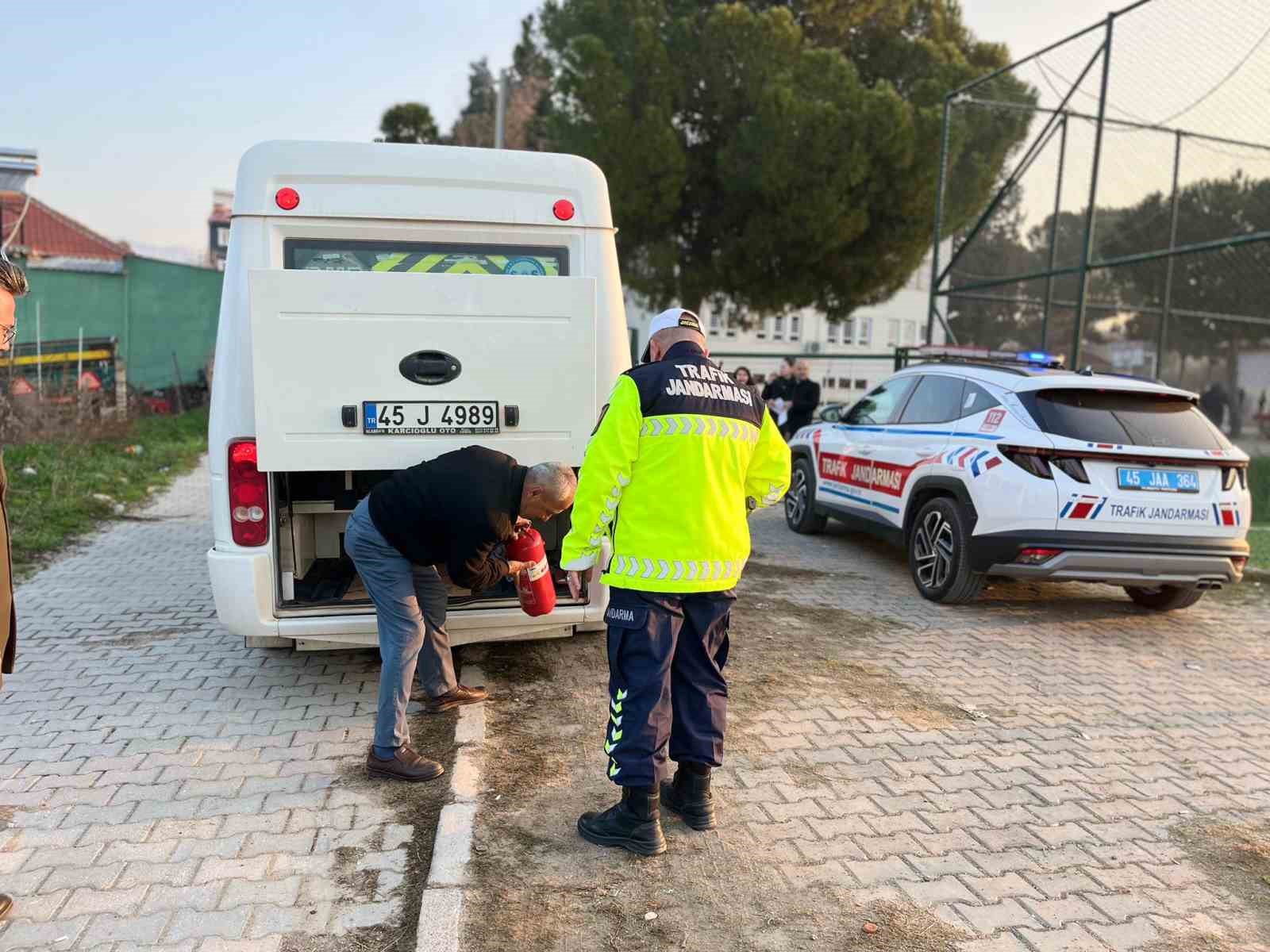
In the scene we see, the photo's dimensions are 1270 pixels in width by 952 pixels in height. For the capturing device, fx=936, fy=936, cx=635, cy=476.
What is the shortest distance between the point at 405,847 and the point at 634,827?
81 cm

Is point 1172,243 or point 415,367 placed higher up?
point 1172,243

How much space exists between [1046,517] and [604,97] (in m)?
16.0

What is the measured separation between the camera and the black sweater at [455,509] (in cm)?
362

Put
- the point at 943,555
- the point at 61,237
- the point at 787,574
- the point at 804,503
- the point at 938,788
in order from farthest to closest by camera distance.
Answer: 1. the point at 61,237
2. the point at 804,503
3. the point at 787,574
4. the point at 943,555
5. the point at 938,788

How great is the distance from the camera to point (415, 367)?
14.1 feet

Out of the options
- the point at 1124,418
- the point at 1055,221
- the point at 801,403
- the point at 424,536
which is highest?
the point at 1055,221

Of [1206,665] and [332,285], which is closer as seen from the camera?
[332,285]

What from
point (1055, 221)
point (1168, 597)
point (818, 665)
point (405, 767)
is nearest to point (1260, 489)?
point (1055, 221)

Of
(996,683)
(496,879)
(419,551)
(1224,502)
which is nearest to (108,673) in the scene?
(419,551)

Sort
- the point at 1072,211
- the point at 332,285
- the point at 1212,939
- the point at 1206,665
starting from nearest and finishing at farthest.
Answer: the point at 1212,939 < the point at 332,285 < the point at 1206,665 < the point at 1072,211

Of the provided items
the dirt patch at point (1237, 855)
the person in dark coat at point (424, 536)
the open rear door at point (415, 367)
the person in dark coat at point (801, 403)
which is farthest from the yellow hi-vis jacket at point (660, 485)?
the person in dark coat at point (801, 403)

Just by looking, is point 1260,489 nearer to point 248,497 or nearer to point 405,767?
point 405,767

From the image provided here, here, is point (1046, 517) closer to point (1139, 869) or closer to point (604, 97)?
point (1139, 869)

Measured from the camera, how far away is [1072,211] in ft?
45.2
